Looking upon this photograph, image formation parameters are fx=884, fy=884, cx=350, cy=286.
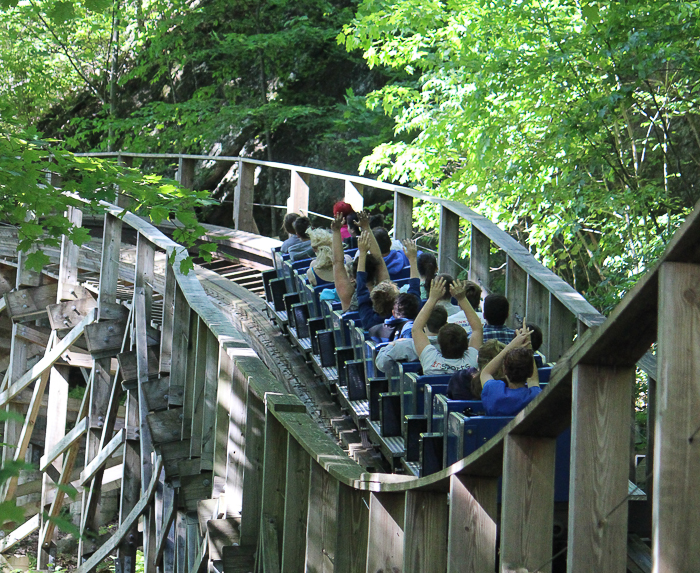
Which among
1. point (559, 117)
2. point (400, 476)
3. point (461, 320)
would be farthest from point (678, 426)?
point (559, 117)

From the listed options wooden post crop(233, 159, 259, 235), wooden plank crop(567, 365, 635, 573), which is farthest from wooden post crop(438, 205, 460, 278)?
wooden plank crop(567, 365, 635, 573)

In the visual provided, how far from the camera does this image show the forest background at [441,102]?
27.5ft

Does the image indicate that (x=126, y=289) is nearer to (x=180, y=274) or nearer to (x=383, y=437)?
(x=180, y=274)

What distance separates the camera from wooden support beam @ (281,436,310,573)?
3.13 m

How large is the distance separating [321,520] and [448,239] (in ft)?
16.0

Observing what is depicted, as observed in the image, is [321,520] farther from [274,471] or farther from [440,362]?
[440,362]

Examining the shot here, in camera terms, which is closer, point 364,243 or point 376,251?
point 364,243

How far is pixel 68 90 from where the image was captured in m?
21.3

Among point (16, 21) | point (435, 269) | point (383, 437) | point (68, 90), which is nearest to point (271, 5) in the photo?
point (16, 21)

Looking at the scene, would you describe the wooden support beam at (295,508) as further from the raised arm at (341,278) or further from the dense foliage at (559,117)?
the dense foliage at (559,117)

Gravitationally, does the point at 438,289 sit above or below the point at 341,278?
below

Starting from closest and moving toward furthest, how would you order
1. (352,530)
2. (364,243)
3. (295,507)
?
(352,530) < (295,507) < (364,243)

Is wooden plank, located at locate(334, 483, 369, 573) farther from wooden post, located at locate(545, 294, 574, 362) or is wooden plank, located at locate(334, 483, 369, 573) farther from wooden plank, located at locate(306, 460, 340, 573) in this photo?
wooden post, located at locate(545, 294, 574, 362)

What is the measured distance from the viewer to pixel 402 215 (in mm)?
8617
